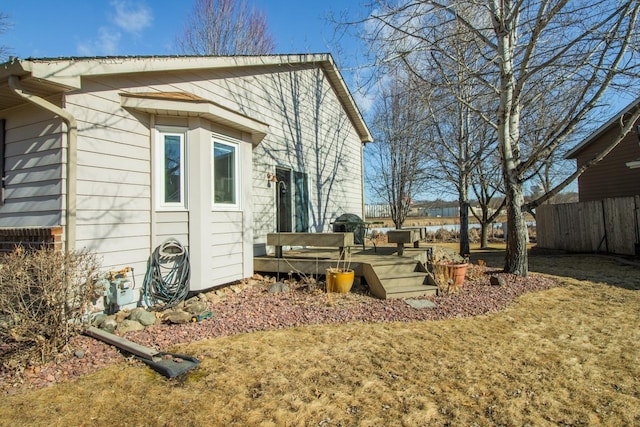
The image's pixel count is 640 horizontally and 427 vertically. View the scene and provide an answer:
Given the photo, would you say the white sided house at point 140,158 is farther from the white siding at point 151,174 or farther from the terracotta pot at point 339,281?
the terracotta pot at point 339,281

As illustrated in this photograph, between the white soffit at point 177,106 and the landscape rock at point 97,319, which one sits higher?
the white soffit at point 177,106

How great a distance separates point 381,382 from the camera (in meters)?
3.17

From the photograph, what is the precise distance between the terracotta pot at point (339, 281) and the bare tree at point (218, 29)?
1525 centimetres

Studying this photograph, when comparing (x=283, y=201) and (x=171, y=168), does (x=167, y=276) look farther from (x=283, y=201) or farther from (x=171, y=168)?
(x=283, y=201)

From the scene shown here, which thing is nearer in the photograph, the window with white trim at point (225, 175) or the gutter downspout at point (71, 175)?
the gutter downspout at point (71, 175)

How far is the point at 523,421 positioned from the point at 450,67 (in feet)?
27.0

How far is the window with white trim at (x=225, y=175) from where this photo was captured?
19.9 feet

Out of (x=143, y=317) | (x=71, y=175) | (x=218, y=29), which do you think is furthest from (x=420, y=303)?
(x=218, y=29)

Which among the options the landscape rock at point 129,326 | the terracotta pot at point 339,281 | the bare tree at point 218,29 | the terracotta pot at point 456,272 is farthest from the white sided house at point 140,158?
the bare tree at point 218,29

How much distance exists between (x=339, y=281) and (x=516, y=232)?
418cm

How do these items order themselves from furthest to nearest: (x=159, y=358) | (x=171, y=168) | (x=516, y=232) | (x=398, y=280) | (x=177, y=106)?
(x=516, y=232) → (x=398, y=280) → (x=171, y=168) → (x=177, y=106) → (x=159, y=358)

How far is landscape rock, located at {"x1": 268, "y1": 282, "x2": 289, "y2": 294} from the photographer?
20.6 feet

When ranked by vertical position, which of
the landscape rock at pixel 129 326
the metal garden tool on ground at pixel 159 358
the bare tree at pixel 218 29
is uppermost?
the bare tree at pixel 218 29

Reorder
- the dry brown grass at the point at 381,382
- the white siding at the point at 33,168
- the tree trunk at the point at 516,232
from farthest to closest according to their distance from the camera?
the tree trunk at the point at 516,232
the white siding at the point at 33,168
the dry brown grass at the point at 381,382
